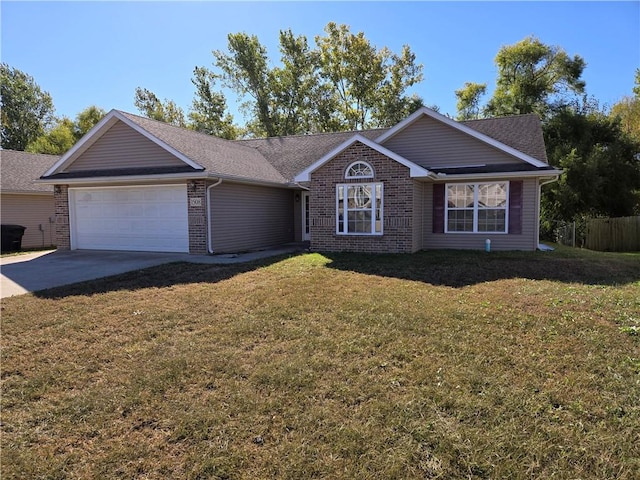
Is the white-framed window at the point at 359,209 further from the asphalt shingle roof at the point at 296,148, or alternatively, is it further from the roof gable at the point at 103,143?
the asphalt shingle roof at the point at 296,148

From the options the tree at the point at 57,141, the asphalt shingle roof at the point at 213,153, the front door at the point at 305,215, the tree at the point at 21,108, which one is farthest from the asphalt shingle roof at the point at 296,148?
the tree at the point at 21,108

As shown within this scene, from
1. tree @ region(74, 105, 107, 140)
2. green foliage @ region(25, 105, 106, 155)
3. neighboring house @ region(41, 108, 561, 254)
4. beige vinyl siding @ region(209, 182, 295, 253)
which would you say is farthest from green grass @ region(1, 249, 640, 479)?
tree @ region(74, 105, 107, 140)

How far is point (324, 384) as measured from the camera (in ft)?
14.6

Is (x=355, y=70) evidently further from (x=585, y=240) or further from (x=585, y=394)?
(x=585, y=394)

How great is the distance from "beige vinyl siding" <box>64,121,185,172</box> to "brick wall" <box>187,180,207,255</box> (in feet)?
3.66

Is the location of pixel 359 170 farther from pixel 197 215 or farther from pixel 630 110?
pixel 630 110

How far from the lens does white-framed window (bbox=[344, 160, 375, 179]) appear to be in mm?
12578

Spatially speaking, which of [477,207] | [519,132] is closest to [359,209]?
[477,207]

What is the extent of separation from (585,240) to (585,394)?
17.7 metres

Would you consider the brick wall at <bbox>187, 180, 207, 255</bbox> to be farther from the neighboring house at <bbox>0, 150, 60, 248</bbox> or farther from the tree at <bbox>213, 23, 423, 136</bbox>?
the tree at <bbox>213, 23, 423, 136</bbox>

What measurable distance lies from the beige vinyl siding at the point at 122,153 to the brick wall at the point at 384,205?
15.5ft

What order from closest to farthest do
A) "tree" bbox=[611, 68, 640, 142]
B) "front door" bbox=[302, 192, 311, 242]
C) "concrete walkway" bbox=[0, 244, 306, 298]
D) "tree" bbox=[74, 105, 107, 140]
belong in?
1. "concrete walkway" bbox=[0, 244, 306, 298]
2. "front door" bbox=[302, 192, 311, 242]
3. "tree" bbox=[611, 68, 640, 142]
4. "tree" bbox=[74, 105, 107, 140]

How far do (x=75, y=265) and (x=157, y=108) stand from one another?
116 feet

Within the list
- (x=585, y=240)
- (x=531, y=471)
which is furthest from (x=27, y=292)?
(x=585, y=240)
